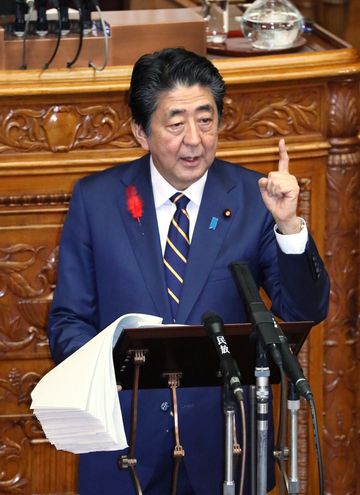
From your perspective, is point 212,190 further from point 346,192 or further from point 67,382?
point 346,192

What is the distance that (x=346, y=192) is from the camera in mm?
3930

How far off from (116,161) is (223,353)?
160 centimetres

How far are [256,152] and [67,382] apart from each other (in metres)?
1.54

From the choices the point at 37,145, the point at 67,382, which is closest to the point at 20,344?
the point at 37,145

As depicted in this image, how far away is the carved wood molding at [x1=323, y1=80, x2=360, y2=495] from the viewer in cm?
387

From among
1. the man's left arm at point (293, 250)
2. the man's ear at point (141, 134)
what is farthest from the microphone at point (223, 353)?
the man's ear at point (141, 134)

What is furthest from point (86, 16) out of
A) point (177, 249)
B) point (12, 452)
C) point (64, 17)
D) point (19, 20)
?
point (12, 452)

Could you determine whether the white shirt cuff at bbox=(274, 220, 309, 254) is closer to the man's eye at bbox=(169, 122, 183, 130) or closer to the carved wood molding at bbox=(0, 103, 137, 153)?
the man's eye at bbox=(169, 122, 183, 130)

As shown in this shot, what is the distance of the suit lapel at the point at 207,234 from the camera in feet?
9.39

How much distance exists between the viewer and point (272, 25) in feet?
13.2

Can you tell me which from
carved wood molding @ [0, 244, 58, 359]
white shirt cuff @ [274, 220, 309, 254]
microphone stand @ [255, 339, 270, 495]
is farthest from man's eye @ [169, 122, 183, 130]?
carved wood molding @ [0, 244, 58, 359]

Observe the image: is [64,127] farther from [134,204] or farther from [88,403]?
[88,403]

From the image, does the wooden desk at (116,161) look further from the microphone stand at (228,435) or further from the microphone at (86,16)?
the microphone stand at (228,435)

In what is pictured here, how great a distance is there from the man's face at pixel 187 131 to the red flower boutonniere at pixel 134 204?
0.47 feet
